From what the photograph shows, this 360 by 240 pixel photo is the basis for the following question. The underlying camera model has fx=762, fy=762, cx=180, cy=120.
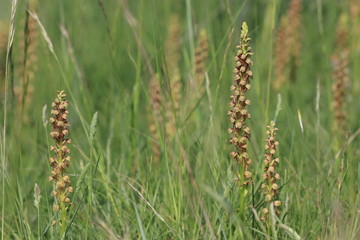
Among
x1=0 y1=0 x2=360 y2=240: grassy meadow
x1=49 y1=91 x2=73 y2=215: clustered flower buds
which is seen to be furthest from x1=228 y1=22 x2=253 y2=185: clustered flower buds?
x1=49 y1=91 x2=73 y2=215: clustered flower buds

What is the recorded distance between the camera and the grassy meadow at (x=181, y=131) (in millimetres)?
2445

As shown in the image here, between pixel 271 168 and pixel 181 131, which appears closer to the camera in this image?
pixel 271 168

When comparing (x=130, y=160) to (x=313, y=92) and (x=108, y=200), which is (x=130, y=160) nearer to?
(x=108, y=200)

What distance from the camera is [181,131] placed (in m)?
3.16

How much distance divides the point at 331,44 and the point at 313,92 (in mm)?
684

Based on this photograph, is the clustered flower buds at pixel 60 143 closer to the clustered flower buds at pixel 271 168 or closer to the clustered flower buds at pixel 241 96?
the clustered flower buds at pixel 241 96

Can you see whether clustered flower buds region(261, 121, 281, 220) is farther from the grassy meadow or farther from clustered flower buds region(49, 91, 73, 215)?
clustered flower buds region(49, 91, 73, 215)

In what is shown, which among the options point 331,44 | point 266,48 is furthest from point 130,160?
point 331,44

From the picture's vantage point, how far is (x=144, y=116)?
4418mm

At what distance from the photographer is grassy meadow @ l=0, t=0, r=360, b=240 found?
2.45 metres

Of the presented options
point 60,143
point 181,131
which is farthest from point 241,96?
point 181,131

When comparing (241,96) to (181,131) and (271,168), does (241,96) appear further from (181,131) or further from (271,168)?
(181,131)

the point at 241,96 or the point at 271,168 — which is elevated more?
the point at 241,96

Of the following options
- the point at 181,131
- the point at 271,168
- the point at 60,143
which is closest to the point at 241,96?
the point at 271,168
